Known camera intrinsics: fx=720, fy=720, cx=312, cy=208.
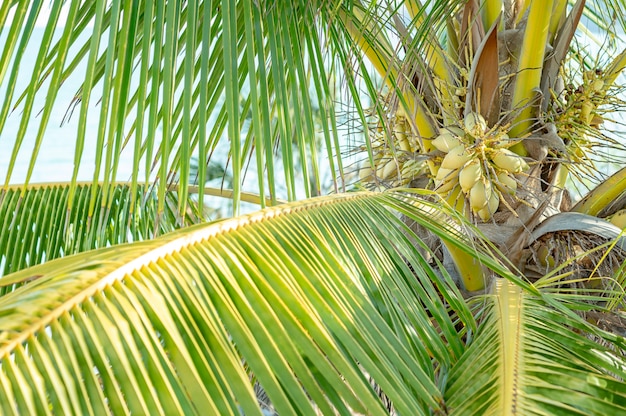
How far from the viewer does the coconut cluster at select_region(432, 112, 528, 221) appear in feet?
4.65

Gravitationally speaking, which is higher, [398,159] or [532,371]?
[398,159]

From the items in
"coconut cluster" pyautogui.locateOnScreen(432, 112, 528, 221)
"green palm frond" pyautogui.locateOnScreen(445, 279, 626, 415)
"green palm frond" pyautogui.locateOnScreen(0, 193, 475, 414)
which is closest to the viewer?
"green palm frond" pyautogui.locateOnScreen(0, 193, 475, 414)

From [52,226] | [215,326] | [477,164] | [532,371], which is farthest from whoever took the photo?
[52,226]

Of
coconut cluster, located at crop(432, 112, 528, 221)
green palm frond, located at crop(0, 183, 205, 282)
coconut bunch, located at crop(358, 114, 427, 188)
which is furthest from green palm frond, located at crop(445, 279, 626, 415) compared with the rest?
green palm frond, located at crop(0, 183, 205, 282)

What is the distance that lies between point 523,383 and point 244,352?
338mm

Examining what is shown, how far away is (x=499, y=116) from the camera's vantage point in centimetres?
149

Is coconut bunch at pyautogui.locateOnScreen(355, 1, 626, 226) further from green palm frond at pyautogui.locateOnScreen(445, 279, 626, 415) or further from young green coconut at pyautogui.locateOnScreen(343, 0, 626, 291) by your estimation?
green palm frond at pyautogui.locateOnScreen(445, 279, 626, 415)

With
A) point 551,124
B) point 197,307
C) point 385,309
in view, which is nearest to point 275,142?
point 551,124

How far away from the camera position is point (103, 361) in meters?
0.50

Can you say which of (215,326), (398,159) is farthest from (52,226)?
(215,326)

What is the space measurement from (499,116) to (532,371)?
0.79 meters

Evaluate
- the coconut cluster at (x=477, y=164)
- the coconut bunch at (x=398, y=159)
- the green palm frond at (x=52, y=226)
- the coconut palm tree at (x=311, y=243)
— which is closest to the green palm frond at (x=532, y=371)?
the coconut palm tree at (x=311, y=243)

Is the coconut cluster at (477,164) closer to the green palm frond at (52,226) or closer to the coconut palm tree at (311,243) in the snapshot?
the coconut palm tree at (311,243)

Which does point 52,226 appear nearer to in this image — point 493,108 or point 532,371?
point 493,108
